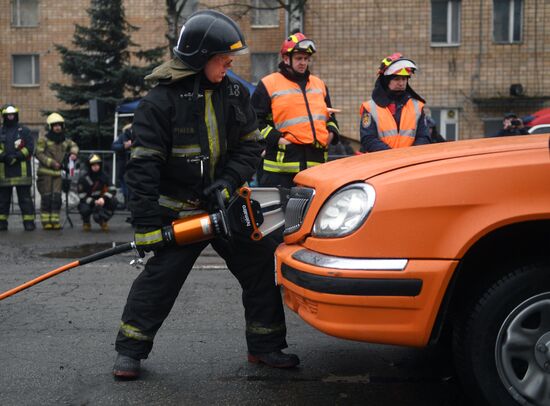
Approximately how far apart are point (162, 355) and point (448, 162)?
215 centimetres

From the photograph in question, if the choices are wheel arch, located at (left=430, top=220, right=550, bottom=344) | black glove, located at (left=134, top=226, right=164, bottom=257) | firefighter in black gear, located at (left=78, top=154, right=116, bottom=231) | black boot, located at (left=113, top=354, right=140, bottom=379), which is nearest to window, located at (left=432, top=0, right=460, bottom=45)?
firefighter in black gear, located at (left=78, top=154, right=116, bottom=231)

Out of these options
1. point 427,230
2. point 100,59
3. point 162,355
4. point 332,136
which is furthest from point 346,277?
point 100,59

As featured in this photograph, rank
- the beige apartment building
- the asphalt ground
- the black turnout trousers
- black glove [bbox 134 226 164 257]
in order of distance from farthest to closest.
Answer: the beige apartment building
the black turnout trousers
black glove [bbox 134 226 164 257]
the asphalt ground

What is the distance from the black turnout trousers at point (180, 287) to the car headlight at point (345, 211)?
880 mm

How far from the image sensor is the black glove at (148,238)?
12.6 feet

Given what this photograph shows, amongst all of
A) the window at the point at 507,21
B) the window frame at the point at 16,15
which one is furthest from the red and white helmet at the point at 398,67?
the window frame at the point at 16,15

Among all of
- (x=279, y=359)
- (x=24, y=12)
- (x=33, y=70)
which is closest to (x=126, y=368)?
(x=279, y=359)

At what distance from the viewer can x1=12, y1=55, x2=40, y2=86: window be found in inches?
1043

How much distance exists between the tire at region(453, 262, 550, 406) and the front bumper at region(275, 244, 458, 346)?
0.21 meters

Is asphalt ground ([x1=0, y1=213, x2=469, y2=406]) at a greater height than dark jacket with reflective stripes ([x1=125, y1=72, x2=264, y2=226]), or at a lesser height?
lesser

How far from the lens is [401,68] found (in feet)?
19.5

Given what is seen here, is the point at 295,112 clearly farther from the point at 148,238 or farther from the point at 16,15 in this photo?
the point at 16,15

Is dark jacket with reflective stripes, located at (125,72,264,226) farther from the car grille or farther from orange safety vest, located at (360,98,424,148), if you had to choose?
orange safety vest, located at (360,98,424,148)

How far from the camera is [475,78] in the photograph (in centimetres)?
2236
